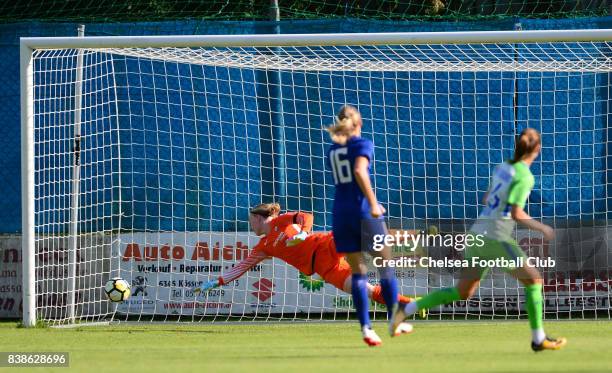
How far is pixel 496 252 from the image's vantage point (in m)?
8.10

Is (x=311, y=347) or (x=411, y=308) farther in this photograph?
(x=311, y=347)

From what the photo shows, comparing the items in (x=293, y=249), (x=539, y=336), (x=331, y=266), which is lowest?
(x=539, y=336)

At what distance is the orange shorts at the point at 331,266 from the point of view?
1108cm

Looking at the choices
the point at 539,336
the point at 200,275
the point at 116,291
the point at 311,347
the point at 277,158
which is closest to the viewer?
the point at 539,336

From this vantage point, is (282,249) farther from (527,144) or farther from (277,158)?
(527,144)

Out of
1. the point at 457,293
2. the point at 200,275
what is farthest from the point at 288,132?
the point at 457,293

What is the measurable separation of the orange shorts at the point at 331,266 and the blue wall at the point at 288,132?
2.09 m

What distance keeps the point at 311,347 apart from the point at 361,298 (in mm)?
705

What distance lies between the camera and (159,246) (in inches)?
516

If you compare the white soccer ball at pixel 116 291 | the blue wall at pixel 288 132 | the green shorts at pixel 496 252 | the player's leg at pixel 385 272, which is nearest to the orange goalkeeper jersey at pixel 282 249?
the white soccer ball at pixel 116 291

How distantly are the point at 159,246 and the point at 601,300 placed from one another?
531 centimetres

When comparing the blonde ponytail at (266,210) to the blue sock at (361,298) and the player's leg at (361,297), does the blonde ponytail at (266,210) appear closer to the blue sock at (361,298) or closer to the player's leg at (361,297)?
the player's leg at (361,297)

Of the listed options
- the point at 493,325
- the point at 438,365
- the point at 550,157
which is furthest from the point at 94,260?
the point at 438,365

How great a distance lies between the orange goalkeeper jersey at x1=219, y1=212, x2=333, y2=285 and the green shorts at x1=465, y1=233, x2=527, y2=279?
10.6ft
